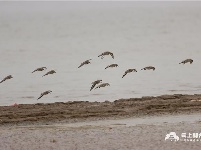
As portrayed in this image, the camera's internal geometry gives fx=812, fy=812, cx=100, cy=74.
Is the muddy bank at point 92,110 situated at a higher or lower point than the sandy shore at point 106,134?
higher

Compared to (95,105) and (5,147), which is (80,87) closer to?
(95,105)

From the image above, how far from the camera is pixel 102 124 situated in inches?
866

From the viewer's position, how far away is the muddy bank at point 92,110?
22984 millimetres

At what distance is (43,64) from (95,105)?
24848mm

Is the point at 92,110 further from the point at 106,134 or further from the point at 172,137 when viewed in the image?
the point at 172,137

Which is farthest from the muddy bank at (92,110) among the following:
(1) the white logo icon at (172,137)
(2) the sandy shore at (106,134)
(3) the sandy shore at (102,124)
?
(1) the white logo icon at (172,137)

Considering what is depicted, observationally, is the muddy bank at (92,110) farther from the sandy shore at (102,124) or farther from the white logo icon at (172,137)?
the white logo icon at (172,137)

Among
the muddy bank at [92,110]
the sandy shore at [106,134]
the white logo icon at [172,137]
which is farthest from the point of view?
the muddy bank at [92,110]

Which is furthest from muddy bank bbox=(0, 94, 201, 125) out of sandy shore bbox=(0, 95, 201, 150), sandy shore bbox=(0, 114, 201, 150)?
sandy shore bbox=(0, 114, 201, 150)

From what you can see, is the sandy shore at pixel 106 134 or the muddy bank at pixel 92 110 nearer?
the sandy shore at pixel 106 134

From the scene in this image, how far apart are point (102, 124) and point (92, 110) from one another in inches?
71.4

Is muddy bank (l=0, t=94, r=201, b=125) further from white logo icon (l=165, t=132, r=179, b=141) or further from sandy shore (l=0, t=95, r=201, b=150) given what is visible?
white logo icon (l=165, t=132, r=179, b=141)

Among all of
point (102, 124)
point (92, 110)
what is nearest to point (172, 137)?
point (102, 124)

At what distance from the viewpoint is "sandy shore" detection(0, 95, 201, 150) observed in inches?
758
